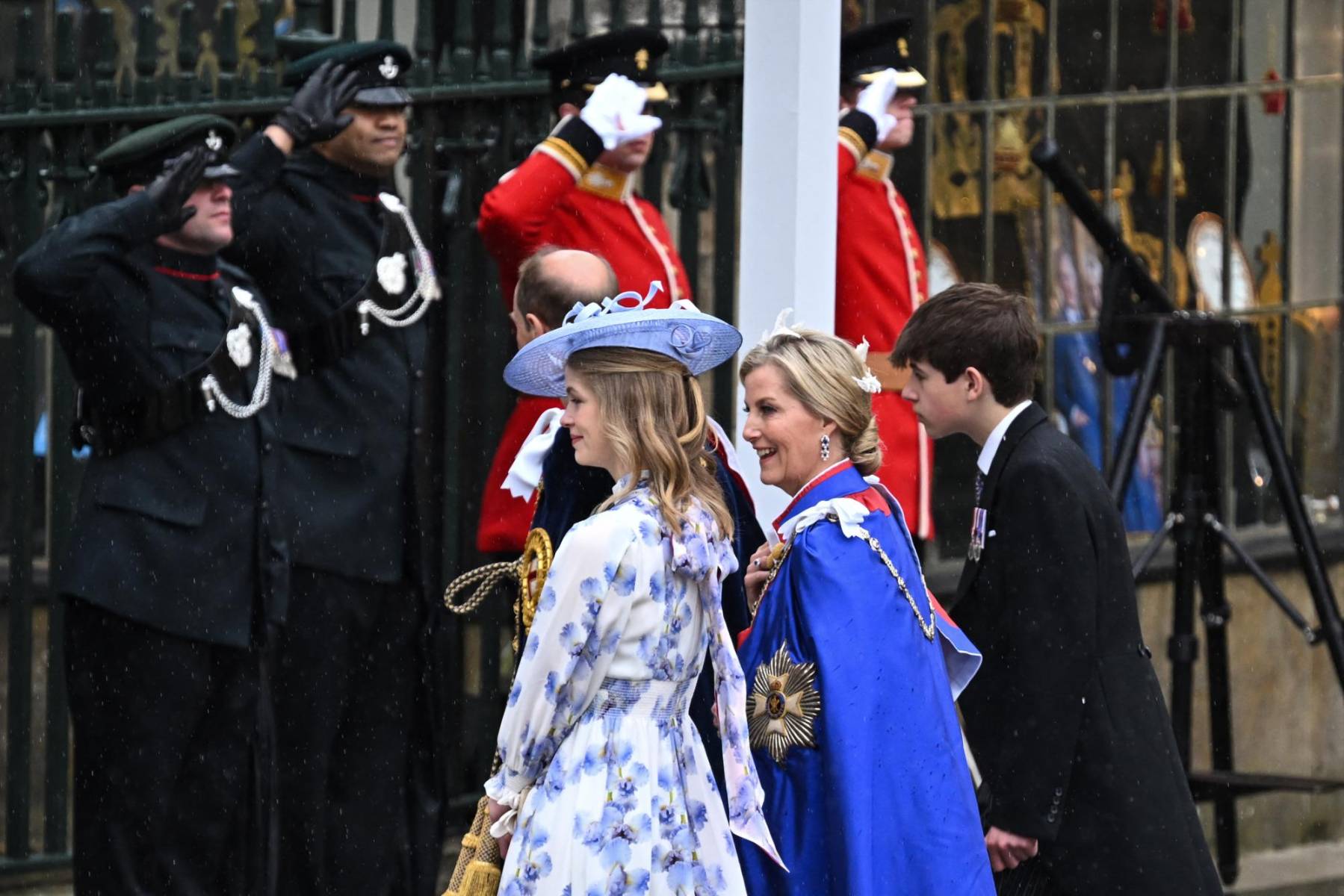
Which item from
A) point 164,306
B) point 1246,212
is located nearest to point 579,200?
point 164,306

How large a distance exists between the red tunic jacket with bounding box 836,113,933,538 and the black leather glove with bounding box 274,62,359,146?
1.26 m

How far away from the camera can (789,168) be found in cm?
466

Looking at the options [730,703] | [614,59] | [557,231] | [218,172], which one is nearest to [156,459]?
[218,172]

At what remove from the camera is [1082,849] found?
4.55 metres

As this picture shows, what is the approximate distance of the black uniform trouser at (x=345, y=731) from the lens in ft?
18.2

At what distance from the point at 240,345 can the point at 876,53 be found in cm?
180

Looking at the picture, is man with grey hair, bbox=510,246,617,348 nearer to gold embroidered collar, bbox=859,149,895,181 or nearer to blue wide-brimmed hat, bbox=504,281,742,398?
blue wide-brimmed hat, bbox=504,281,742,398

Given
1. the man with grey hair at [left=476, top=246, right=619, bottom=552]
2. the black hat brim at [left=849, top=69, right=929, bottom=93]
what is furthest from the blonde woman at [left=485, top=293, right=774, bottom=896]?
the black hat brim at [left=849, top=69, right=929, bottom=93]

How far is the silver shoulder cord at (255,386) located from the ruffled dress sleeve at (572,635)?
5.30ft

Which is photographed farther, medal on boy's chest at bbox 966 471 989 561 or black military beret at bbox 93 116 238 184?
black military beret at bbox 93 116 238 184

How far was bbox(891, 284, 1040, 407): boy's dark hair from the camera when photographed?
15.3 feet

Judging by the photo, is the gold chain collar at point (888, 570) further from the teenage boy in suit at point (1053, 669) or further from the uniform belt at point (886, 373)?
the uniform belt at point (886, 373)

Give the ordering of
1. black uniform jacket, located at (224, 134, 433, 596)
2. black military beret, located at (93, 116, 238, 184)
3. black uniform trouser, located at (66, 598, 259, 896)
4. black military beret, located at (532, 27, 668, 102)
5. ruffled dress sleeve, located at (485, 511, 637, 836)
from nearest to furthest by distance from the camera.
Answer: ruffled dress sleeve, located at (485, 511, 637, 836) < black uniform trouser, located at (66, 598, 259, 896) < black military beret, located at (93, 116, 238, 184) < black uniform jacket, located at (224, 134, 433, 596) < black military beret, located at (532, 27, 668, 102)

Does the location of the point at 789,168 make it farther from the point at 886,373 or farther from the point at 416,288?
the point at 886,373
